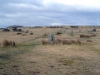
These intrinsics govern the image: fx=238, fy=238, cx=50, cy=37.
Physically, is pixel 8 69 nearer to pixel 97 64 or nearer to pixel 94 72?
pixel 94 72

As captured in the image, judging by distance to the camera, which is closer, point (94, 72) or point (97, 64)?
point (94, 72)

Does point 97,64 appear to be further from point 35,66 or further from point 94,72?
point 35,66

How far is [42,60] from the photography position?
15.8m

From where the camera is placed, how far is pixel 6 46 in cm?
2439

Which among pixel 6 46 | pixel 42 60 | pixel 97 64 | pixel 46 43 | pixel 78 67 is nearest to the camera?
pixel 78 67

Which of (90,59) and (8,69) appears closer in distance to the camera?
(8,69)

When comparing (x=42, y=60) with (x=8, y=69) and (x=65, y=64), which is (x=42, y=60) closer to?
(x=65, y=64)

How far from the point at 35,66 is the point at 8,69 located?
1.73m

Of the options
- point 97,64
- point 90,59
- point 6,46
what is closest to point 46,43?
point 6,46

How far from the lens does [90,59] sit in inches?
651

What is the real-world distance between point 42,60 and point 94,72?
14.0ft

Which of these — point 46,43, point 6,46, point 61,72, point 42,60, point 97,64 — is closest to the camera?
point 61,72

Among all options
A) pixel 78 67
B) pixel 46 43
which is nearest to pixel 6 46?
pixel 46 43

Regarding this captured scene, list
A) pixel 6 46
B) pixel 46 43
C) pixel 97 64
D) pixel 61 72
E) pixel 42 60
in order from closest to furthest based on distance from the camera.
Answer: pixel 61 72, pixel 97 64, pixel 42 60, pixel 6 46, pixel 46 43
